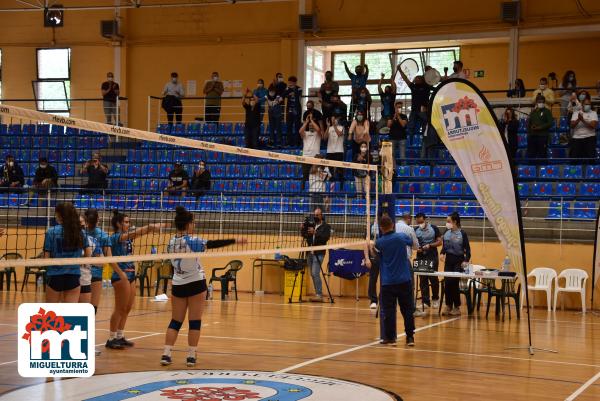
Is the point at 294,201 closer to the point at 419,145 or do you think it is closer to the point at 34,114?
the point at 419,145

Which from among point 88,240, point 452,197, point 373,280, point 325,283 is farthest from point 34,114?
point 452,197

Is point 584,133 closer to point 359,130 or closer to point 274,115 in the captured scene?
point 359,130

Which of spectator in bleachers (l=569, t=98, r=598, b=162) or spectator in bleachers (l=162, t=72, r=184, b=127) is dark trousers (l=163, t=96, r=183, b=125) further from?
spectator in bleachers (l=569, t=98, r=598, b=162)

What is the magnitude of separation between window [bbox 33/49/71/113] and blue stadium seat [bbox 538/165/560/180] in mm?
16614

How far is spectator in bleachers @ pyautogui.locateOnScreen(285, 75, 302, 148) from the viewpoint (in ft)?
79.2

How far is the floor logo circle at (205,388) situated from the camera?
8219mm

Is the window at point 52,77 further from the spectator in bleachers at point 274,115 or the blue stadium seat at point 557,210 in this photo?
the blue stadium seat at point 557,210

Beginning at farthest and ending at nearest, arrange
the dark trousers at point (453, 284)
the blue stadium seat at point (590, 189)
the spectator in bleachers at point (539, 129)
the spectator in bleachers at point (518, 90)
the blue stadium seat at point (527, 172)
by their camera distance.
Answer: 1. the spectator in bleachers at point (518, 90)
2. the spectator in bleachers at point (539, 129)
3. the blue stadium seat at point (527, 172)
4. the blue stadium seat at point (590, 189)
5. the dark trousers at point (453, 284)

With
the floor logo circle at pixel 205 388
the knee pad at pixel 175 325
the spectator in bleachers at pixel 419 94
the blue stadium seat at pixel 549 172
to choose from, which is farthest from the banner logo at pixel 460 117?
the spectator in bleachers at pixel 419 94

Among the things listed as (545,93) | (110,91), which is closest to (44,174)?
(110,91)

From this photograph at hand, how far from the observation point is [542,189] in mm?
20250

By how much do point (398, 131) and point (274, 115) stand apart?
3.72 metres

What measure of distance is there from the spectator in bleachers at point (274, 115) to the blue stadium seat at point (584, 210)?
26.8 ft

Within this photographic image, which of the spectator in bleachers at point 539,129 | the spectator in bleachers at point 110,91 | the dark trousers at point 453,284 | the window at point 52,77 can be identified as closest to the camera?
the dark trousers at point 453,284
